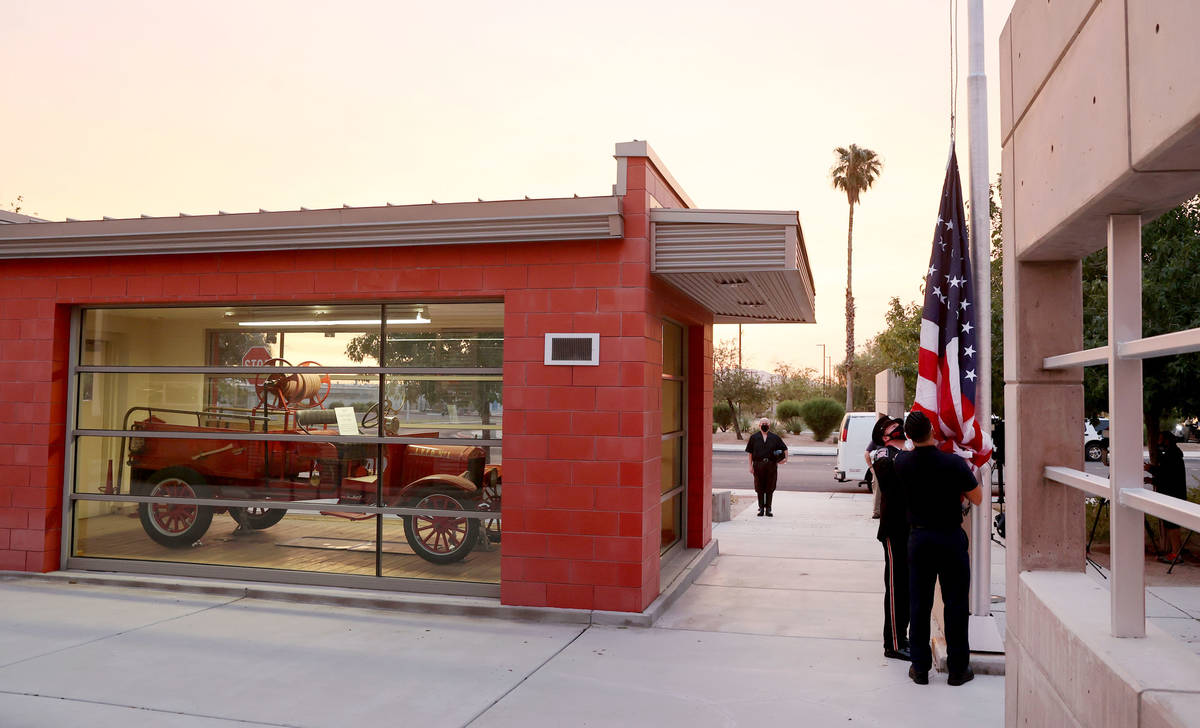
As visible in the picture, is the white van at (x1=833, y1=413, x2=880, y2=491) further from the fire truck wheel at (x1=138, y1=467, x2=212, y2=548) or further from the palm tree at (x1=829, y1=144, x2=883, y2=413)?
the palm tree at (x1=829, y1=144, x2=883, y2=413)

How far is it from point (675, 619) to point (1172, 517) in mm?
5727

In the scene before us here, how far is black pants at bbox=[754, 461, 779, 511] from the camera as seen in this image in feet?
51.3

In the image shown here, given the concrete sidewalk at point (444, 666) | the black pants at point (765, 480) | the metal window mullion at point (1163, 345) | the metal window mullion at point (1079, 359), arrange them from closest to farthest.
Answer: the metal window mullion at point (1163, 345)
the metal window mullion at point (1079, 359)
the concrete sidewalk at point (444, 666)
the black pants at point (765, 480)

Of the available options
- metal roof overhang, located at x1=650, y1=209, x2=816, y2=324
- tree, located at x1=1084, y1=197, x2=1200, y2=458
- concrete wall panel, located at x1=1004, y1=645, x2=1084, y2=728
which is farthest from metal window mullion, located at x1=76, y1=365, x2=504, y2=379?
tree, located at x1=1084, y1=197, x2=1200, y2=458

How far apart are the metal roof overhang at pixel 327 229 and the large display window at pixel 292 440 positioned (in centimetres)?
76

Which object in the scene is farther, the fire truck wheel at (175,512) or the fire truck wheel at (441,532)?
Answer: the fire truck wheel at (175,512)

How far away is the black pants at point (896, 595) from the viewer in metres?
6.57

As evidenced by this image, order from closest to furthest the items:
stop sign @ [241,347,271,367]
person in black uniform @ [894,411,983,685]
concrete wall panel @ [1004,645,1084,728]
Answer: concrete wall panel @ [1004,645,1084,728], person in black uniform @ [894,411,983,685], stop sign @ [241,347,271,367]

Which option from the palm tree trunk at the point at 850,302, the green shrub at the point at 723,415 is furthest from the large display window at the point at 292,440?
the green shrub at the point at 723,415

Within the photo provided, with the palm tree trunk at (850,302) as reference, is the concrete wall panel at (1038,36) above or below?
below

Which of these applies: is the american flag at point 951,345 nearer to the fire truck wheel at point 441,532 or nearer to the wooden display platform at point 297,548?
the wooden display platform at point 297,548

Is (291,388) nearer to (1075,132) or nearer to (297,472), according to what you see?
(297,472)

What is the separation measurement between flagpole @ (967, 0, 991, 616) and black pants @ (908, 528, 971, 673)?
3.22 ft

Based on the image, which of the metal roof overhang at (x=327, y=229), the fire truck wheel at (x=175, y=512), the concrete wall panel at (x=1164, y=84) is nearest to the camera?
the concrete wall panel at (x=1164, y=84)
